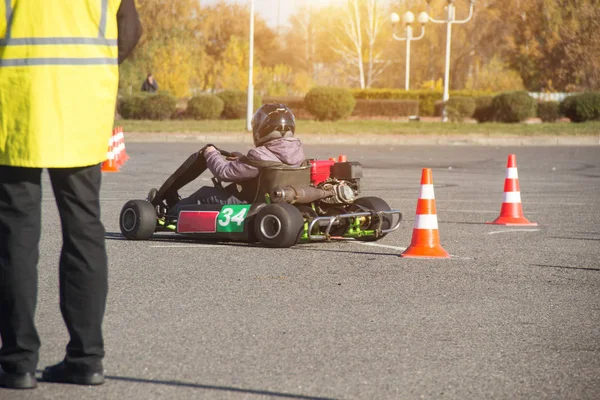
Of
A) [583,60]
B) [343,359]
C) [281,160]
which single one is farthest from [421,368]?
[583,60]

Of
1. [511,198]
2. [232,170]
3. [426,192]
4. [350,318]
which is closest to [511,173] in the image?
[511,198]

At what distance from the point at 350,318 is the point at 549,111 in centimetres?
3363

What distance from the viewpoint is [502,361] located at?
4.98 meters

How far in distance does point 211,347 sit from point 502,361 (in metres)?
1.32

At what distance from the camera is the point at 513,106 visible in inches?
1473

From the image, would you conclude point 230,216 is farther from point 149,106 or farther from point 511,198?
point 149,106

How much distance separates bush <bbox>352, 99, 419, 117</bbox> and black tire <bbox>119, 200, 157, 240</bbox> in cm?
3379

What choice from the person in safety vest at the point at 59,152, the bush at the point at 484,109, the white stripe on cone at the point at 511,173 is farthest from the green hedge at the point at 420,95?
the person in safety vest at the point at 59,152

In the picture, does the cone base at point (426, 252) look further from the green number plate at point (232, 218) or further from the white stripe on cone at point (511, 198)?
the white stripe on cone at point (511, 198)

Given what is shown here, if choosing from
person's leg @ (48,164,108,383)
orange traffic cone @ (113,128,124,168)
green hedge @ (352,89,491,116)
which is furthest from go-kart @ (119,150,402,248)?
green hedge @ (352,89,491,116)

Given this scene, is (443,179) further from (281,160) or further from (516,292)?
(516,292)

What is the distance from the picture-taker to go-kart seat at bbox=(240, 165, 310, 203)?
902 cm

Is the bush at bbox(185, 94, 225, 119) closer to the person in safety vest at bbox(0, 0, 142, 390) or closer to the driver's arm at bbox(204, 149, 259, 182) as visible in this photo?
the driver's arm at bbox(204, 149, 259, 182)

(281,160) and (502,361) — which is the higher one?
(281,160)
